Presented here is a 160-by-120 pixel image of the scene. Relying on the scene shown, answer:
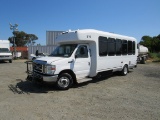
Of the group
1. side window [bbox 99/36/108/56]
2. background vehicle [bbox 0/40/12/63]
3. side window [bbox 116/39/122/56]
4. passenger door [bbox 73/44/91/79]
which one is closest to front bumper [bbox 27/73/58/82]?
passenger door [bbox 73/44/91/79]

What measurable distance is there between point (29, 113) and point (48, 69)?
2.50 meters

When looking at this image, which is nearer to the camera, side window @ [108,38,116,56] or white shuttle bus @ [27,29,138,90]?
white shuttle bus @ [27,29,138,90]

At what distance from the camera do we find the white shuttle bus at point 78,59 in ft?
24.0

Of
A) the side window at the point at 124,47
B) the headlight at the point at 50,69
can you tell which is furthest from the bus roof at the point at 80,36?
the side window at the point at 124,47

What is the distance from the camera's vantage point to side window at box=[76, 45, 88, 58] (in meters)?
8.14

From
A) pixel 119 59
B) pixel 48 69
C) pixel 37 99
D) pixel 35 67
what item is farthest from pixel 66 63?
pixel 119 59

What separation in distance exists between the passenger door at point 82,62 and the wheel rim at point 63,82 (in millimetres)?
619

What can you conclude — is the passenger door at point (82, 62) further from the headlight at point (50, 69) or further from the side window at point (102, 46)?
the headlight at point (50, 69)

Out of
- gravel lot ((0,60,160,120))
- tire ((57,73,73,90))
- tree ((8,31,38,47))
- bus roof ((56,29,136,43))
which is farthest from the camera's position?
tree ((8,31,38,47))

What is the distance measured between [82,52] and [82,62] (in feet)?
1.66

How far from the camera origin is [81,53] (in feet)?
27.2

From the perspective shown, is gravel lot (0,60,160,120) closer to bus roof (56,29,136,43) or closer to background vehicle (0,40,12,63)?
bus roof (56,29,136,43)

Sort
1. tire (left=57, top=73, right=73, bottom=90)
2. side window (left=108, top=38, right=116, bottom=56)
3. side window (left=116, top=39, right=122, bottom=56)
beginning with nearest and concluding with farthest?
1. tire (left=57, top=73, right=73, bottom=90)
2. side window (left=108, top=38, right=116, bottom=56)
3. side window (left=116, top=39, right=122, bottom=56)

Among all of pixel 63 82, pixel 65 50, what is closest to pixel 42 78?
pixel 63 82
